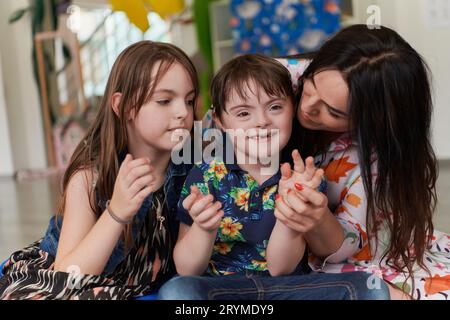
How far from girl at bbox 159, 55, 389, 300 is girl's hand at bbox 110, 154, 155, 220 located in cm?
8

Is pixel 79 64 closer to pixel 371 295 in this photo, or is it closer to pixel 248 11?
pixel 248 11

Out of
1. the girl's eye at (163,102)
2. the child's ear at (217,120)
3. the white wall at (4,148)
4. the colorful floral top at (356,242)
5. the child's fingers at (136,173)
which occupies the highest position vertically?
the girl's eye at (163,102)

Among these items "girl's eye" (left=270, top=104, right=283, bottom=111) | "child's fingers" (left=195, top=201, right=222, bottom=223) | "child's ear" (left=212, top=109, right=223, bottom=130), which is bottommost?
"child's fingers" (left=195, top=201, right=222, bottom=223)

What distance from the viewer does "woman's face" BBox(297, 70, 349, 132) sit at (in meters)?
1.08

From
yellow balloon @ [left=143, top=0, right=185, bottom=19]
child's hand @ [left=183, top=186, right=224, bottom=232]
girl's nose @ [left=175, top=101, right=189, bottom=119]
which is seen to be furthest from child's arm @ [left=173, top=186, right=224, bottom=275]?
yellow balloon @ [left=143, top=0, right=185, bottom=19]

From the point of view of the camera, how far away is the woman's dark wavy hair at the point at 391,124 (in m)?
1.07

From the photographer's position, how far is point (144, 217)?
1.18 metres

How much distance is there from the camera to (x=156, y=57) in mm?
1172

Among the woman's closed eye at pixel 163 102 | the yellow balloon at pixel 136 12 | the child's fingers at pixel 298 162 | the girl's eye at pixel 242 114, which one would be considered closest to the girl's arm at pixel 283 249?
the child's fingers at pixel 298 162

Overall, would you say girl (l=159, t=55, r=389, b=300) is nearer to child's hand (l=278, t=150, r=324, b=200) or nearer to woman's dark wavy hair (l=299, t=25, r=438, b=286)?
child's hand (l=278, t=150, r=324, b=200)

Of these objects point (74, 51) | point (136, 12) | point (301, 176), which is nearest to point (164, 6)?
point (136, 12)

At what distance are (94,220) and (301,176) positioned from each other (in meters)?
0.43

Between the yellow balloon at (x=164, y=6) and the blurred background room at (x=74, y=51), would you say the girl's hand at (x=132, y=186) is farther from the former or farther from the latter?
the blurred background room at (x=74, y=51)

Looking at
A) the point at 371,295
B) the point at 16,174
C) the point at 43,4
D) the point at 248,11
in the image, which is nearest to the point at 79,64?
the point at 43,4
